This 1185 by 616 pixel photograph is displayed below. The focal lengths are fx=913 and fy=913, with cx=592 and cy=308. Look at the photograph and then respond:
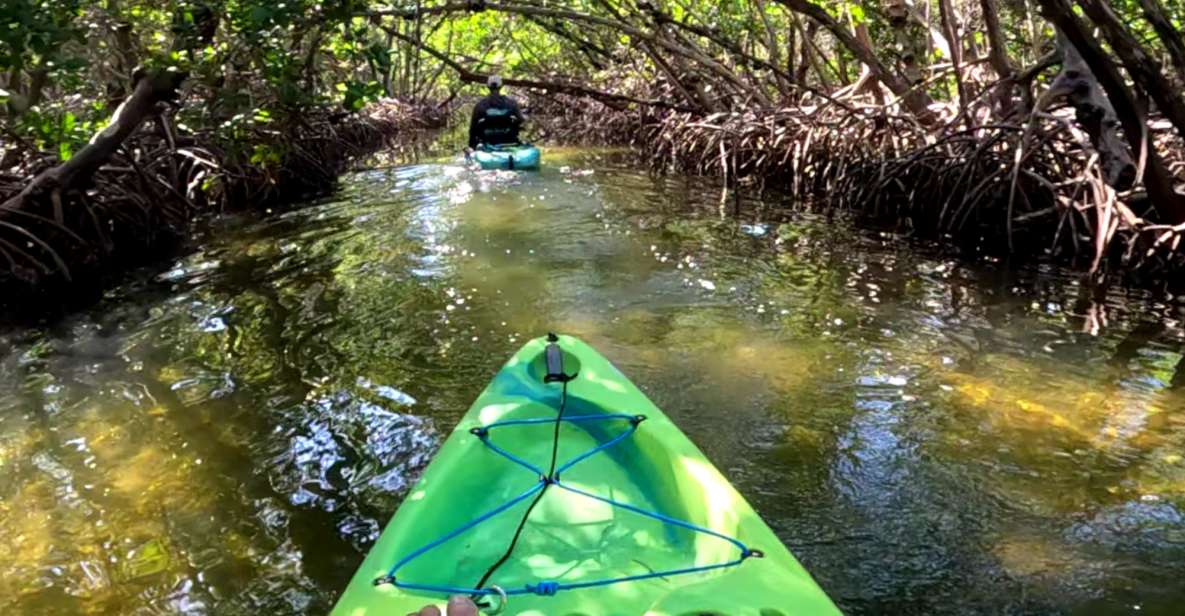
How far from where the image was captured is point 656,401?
3949 millimetres

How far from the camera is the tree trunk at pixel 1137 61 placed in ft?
15.2

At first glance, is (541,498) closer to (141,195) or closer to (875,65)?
(141,195)

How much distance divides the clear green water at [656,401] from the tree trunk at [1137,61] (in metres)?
1.12

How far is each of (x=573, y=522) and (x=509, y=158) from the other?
27.8ft

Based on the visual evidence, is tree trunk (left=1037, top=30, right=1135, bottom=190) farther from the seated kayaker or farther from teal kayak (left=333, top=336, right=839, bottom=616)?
the seated kayaker

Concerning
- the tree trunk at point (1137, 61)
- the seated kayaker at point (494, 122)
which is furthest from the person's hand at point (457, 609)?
the seated kayaker at point (494, 122)

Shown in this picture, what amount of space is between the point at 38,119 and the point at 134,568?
3.78 metres

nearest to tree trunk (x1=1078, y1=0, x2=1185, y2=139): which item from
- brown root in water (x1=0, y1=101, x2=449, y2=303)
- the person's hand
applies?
the person's hand

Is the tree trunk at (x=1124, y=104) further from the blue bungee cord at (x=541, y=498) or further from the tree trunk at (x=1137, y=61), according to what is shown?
the blue bungee cord at (x=541, y=498)

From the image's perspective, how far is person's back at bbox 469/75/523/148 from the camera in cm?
1146

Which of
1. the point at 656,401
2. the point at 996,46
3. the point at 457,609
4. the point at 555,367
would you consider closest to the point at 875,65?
the point at 996,46

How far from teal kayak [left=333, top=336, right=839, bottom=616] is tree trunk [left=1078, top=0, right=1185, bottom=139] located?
11.2ft

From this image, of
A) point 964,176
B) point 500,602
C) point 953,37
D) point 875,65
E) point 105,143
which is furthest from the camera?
point 875,65

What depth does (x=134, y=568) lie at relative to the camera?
2.71m
